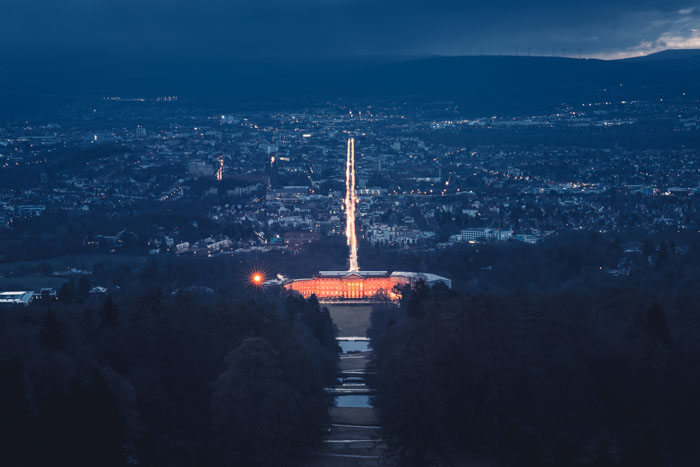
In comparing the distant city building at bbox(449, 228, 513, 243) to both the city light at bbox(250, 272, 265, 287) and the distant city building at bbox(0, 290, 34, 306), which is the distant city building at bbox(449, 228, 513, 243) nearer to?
the city light at bbox(250, 272, 265, 287)

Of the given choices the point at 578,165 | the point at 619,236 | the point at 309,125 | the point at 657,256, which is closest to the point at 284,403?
the point at 657,256

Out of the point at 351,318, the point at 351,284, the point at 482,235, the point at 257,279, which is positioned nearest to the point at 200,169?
the point at 482,235

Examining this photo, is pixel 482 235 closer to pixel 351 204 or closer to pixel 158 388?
pixel 351 204

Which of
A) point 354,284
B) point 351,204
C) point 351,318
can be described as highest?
A: point 351,204

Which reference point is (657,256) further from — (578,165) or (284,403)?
(578,165)

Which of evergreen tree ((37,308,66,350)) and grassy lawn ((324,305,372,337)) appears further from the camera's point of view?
grassy lawn ((324,305,372,337))

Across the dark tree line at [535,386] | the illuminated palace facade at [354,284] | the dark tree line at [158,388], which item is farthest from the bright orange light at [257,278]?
the dark tree line at [535,386]

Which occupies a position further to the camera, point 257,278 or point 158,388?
point 257,278

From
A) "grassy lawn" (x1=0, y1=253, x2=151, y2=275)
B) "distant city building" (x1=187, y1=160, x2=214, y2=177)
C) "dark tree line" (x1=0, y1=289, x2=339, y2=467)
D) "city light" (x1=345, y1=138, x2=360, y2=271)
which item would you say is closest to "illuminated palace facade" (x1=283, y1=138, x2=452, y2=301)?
"city light" (x1=345, y1=138, x2=360, y2=271)
